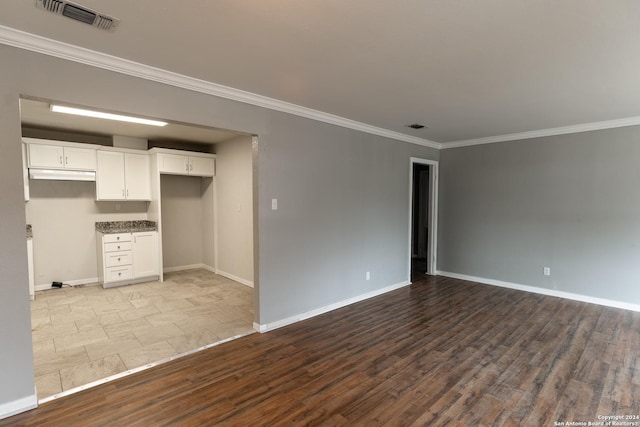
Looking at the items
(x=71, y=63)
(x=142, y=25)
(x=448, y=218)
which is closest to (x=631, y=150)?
(x=448, y=218)

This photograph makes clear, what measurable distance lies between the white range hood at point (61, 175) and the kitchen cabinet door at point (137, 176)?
0.51m

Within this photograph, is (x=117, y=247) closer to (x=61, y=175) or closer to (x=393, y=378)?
Answer: (x=61, y=175)

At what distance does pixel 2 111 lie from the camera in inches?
79.7

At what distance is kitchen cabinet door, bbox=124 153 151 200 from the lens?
551cm

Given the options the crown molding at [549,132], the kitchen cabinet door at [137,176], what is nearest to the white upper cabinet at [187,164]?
the kitchen cabinet door at [137,176]

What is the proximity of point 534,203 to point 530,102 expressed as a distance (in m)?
2.15

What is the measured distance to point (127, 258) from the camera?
5.29 meters

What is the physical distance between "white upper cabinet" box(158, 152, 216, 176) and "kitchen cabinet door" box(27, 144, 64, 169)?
4.52ft

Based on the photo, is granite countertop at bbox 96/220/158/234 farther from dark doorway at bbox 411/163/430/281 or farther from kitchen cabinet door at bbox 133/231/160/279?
dark doorway at bbox 411/163/430/281

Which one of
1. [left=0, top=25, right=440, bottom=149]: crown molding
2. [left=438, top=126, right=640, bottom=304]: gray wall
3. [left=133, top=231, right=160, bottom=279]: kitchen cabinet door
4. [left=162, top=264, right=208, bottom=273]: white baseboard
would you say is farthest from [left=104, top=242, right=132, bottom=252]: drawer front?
[left=438, top=126, right=640, bottom=304]: gray wall

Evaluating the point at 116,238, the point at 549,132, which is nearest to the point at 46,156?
the point at 116,238

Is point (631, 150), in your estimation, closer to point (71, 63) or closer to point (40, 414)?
point (71, 63)

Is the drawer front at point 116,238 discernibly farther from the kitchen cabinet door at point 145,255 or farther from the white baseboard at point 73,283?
the white baseboard at point 73,283

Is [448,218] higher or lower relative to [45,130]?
lower
